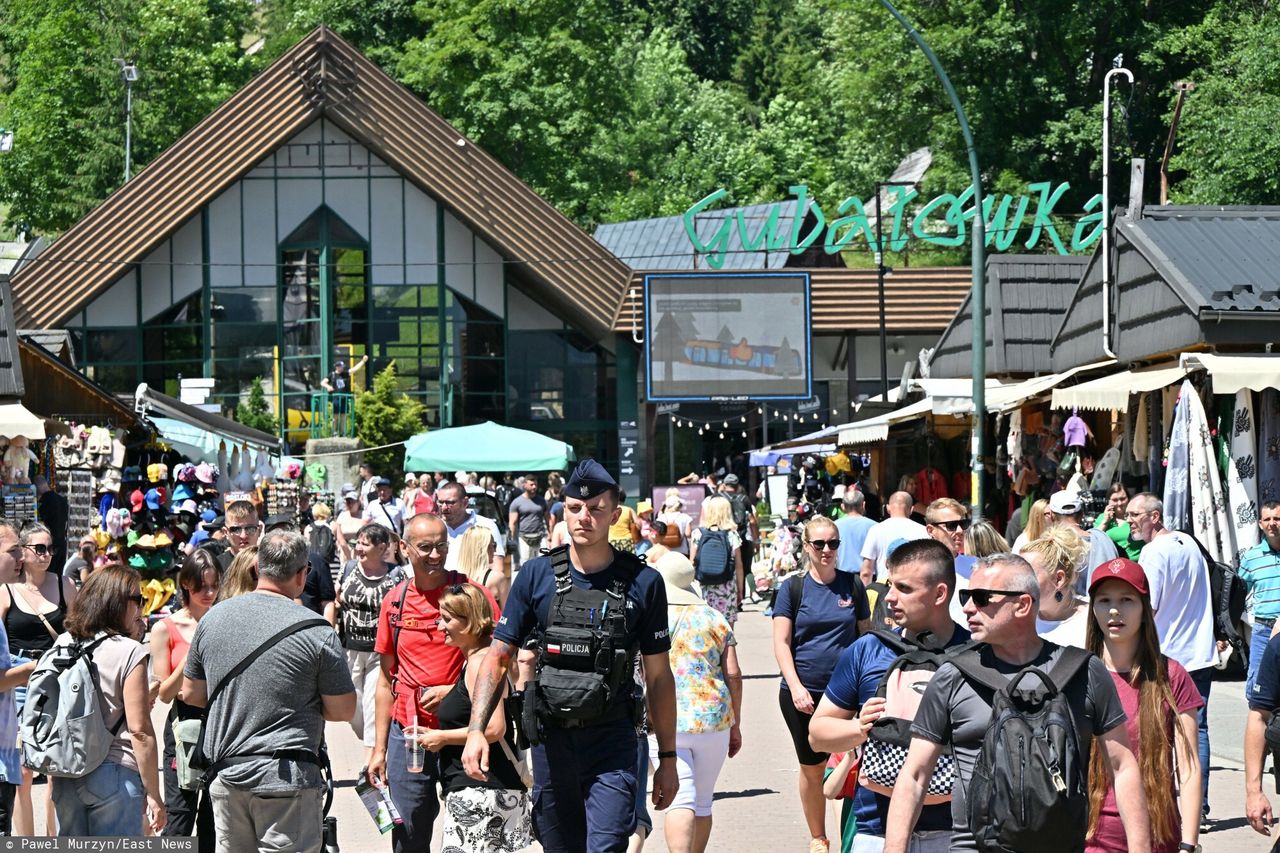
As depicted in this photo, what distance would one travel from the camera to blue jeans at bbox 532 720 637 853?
258 inches

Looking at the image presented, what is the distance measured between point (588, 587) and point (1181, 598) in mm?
4306

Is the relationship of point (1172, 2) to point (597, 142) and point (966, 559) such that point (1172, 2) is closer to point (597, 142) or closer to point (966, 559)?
point (597, 142)

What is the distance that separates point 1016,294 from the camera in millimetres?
25766

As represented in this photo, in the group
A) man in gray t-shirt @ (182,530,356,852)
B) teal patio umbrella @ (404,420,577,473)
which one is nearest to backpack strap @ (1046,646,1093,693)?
man in gray t-shirt @ (182,530,356,852)

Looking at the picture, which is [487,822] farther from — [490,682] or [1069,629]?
[1069,629]

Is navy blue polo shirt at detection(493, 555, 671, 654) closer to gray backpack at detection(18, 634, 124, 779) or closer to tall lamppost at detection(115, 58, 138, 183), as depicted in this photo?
gray backpack at detection(18, 634, 124, 779)

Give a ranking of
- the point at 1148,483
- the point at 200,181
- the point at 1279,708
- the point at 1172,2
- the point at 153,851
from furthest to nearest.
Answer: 1. the point at 1172,2
2. the point at 200,181
3. the point at 1148,483
4. the point at 1279,708
5. the point at 153,851

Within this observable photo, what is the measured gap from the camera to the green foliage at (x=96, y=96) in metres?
61.4

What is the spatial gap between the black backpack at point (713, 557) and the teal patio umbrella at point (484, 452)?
39.0ft

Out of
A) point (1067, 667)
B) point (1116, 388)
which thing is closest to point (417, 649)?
point (1067, 667)

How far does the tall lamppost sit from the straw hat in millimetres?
43555

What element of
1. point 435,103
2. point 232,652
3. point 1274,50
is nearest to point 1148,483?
point 232,652

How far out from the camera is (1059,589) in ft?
25.5

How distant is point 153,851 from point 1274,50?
35223 mm
